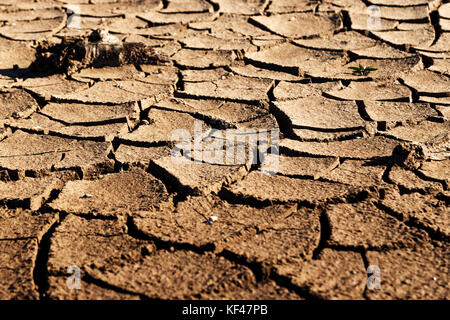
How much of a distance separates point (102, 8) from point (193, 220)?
3.42m

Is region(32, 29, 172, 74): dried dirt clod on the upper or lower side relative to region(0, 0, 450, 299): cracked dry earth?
upper

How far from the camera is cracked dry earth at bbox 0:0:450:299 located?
2041 millimetres

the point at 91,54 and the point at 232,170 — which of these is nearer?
the point at 232,170

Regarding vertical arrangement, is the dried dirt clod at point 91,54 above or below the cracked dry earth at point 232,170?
above

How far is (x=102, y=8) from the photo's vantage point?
17.2 ft

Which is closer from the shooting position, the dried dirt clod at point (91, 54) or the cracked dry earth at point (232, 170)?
the cracked dry earth at point (232, 170)

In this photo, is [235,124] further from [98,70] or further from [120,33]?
[120,33]

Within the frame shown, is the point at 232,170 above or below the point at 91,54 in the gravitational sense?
below

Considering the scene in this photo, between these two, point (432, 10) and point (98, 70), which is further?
point (432, 10)

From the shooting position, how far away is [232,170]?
2.67m

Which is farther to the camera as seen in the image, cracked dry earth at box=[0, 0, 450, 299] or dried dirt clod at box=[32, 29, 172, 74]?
dried dirt clod at box=[32, 29, 172, 74]

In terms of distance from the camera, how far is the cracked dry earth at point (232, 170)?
2.04 meters

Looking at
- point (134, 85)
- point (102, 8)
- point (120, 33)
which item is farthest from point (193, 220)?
point (102, 8)
